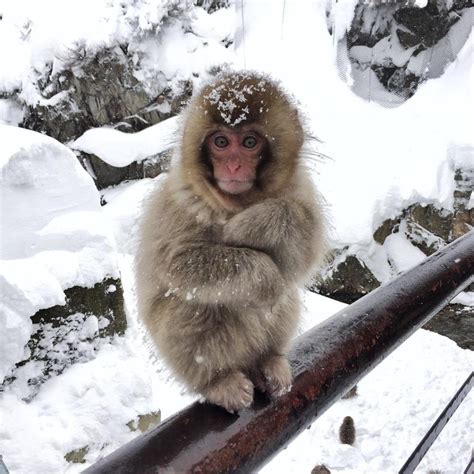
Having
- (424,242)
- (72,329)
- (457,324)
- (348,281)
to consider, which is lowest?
(457,324)

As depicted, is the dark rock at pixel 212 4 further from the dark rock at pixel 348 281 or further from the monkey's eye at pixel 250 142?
the monkey's eye at pixel 250 142

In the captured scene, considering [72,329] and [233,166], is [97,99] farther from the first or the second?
[233,166]

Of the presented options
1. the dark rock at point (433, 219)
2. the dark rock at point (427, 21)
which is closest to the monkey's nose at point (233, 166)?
the dark rock at point (433, 219)

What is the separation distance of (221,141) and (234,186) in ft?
0.32

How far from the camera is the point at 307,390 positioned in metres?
0.72

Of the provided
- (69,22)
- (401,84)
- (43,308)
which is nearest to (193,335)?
(43,308)

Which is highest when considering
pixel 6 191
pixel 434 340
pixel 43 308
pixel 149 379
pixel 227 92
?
pixel 227 92

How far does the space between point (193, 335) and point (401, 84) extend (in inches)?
309

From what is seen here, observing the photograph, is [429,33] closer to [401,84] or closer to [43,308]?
[401,84]

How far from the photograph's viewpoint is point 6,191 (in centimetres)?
339

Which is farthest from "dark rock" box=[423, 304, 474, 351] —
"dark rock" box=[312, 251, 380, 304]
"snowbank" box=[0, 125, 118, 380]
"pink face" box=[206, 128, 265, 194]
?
"pink face" box=[206, 128, 265, 194]

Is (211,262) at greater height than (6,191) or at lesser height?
greater

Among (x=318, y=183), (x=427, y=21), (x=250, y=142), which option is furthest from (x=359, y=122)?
(x=250, y=142)

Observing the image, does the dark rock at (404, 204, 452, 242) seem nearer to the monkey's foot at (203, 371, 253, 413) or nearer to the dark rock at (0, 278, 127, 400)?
the dark rock at (0, 278, 127, 400)
